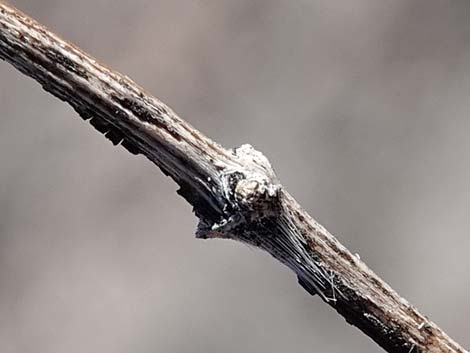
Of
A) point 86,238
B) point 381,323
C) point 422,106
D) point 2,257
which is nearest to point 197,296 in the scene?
point 86,238

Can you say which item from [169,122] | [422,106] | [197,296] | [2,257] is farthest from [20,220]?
[169,122]

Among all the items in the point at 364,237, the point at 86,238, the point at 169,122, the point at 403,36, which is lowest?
the point at 169,122

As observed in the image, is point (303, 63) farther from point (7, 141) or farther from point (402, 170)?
point (7, 141)

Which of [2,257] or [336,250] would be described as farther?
[2,257]

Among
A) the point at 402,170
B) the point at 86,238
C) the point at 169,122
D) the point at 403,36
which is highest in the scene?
the point at 403,36

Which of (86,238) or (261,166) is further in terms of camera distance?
(86,238)

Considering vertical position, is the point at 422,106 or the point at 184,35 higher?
the point at 422,106

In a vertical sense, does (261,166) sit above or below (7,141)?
below

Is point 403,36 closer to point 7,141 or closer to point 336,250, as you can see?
point 7,141

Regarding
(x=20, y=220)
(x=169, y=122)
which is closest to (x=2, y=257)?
(x=20, y=220)
